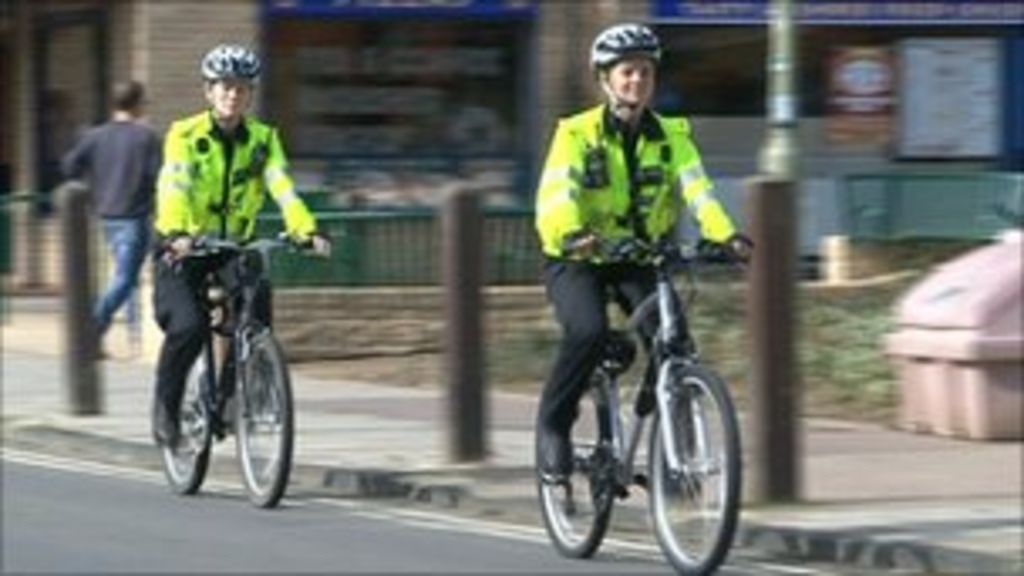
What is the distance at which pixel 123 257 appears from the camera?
14875 mm

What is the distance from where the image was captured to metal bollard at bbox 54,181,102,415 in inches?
464

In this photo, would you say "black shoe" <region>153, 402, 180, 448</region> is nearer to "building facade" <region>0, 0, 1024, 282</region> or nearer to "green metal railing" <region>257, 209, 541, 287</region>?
"green metal railing" <region>257, 209, 541, 287</region>

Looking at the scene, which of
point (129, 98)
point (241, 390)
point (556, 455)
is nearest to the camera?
point (556, 455)

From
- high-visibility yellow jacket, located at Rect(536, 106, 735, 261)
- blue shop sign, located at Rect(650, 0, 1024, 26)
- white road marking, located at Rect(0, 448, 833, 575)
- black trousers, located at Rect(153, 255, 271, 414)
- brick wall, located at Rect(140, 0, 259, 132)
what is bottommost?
white road marking, located at Rect(0, 448, 833, 575)

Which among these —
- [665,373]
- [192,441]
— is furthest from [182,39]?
[665,373]

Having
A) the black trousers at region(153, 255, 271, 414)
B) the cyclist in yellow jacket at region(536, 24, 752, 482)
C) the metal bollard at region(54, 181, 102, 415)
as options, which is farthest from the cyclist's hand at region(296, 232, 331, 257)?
the metal bollard at region(54, 181, 102, 415)

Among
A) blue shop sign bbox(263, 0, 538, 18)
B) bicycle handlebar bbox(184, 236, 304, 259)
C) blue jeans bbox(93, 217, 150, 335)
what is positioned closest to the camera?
bicycle handlebar bbox(184, 236, 304, 259)

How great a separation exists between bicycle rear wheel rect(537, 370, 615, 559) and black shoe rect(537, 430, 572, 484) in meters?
0.03

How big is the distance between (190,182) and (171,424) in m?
1.17

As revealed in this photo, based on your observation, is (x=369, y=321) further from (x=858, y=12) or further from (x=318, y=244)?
(x=858, y=12)

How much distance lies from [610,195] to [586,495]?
1.19m

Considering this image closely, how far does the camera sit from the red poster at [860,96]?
1883 centimetres

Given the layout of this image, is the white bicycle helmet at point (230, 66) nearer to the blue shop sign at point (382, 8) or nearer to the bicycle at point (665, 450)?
the bicycle at point (665, 450)

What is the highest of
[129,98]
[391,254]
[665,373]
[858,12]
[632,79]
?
[858,12]
